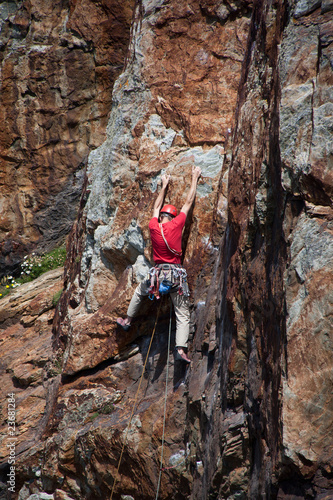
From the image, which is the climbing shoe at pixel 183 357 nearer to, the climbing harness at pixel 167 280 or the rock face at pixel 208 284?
the rock face at pixel 208 284

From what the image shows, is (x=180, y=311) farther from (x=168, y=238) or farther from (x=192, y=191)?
(x=192, y=191)

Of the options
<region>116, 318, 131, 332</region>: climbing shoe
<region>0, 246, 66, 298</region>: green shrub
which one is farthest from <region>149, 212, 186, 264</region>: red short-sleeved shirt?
<region>0, 246, 66, 298</region>: green shrub

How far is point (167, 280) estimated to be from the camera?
6.41 m

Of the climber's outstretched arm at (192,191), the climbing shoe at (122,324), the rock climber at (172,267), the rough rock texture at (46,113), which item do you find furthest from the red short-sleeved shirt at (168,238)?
the rough rock texture at (46,113)

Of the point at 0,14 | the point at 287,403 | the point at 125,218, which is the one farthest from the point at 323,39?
the point at 0,14

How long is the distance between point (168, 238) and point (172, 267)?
17.7 inches

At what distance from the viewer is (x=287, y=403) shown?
3.21 meters

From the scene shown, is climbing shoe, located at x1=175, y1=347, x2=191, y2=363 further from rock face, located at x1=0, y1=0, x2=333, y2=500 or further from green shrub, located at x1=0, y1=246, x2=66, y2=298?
green shrub, located at x1=0, y1=246, x2=66, y2=298

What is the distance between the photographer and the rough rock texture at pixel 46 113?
15164mm

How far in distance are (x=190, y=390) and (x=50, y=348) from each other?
5122 millimetres

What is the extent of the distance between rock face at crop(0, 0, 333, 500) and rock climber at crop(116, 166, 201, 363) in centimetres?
23

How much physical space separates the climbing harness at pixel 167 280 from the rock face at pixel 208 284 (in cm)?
39

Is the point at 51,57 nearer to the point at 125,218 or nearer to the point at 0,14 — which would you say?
the point at 0,14

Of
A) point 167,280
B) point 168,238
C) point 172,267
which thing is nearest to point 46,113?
point 168,238
